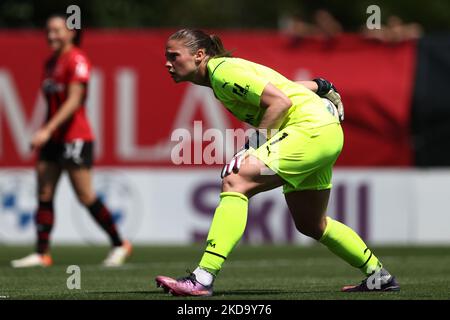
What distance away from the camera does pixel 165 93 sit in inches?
624

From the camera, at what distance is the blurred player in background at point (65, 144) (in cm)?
1126

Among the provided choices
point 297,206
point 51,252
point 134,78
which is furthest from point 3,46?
point 297,206

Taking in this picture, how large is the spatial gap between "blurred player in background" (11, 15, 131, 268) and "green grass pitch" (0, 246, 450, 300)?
1.21ft

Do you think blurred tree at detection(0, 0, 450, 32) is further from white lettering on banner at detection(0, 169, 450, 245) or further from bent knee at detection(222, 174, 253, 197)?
bent knee at detection(222, 174, 253, 197)

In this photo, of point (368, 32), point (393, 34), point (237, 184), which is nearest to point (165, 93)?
point (368, 32)

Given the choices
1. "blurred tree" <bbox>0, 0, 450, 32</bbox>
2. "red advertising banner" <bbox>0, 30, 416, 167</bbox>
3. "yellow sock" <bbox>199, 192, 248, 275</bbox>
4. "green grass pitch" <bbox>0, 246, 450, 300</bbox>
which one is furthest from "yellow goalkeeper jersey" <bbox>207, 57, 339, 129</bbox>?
"blurred tree" <bbox>0, 0, 450, 32</bbox>

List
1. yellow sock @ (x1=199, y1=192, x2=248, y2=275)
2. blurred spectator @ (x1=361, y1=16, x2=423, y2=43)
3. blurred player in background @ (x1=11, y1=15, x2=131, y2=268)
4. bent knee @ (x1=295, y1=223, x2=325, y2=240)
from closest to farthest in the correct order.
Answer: yellow sock @ (x1=199, y1=192, x2=248, y2=275), bent knee @ (x1=295, y1=223, x2=325, y2=240), blurred player in background @ (x1=11, y1=15, x2=131, y2=268), blurred spectator @ (x1=361, y1=16, x2=423, y2=43)

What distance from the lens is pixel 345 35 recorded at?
15.9 metres

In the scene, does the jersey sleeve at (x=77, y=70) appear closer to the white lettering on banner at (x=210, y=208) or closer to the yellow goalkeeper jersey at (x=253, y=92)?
the yellow goalkeeper jersey at (x=253, y=92)

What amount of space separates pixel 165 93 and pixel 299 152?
8544 mm

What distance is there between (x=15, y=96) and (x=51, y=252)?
9.67 feet

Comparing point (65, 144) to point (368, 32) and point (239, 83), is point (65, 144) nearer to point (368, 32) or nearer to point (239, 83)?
point (239, 83)

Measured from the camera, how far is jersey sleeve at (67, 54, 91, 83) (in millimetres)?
11258
